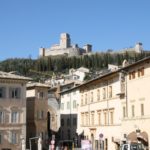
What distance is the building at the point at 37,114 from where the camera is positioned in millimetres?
60500

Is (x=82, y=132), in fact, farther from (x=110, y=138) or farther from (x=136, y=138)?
(x=136, y=138)

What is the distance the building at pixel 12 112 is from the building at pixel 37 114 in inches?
190

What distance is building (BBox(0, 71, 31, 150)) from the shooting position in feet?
177

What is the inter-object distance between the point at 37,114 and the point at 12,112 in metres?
6.99

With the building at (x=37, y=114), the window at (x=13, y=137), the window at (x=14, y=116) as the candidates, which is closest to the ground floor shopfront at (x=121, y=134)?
the building at (x=37, y=114)

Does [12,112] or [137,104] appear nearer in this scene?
[137,104]

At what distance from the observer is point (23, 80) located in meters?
56.4

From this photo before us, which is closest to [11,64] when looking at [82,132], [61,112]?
[61,112]

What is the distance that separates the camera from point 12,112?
55.0m

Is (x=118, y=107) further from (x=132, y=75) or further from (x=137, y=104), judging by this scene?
(x=137, y=104)

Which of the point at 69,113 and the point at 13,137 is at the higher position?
the point at 69,113

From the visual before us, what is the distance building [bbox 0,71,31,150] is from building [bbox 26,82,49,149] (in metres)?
4.83

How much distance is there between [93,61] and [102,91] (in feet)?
469

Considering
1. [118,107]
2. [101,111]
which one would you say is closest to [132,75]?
[118,107]
